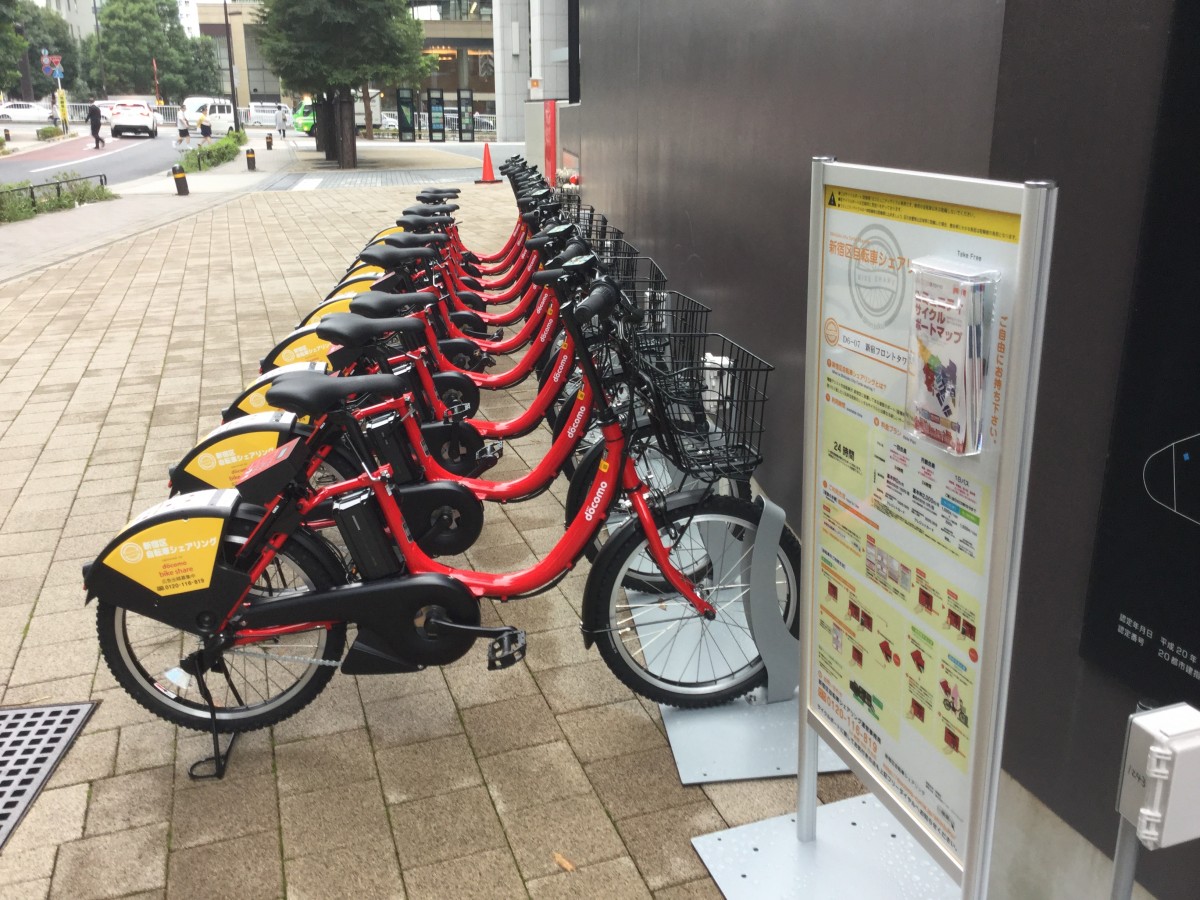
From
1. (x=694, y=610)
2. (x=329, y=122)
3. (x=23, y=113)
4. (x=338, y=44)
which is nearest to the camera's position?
(x=694, y=610)

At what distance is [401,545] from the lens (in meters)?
3.20

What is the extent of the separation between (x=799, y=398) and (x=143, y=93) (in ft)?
316

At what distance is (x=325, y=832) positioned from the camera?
115 inches

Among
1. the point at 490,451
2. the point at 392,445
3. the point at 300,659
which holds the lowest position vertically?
the point at 300,659

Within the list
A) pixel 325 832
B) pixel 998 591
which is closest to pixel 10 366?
pixel 325 832

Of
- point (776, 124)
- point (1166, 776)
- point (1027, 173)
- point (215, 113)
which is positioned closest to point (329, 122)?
point (215, 113)

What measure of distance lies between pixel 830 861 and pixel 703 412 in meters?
1.50

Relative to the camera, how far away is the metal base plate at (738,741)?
3.13 meters

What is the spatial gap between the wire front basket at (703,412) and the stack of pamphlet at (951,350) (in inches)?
47.4

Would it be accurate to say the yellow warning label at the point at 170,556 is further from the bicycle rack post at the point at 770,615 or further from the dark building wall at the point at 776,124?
the dark building wall at the point at 776,124

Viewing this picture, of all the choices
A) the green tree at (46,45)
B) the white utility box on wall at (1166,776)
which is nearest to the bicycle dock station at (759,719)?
the white utility box on wall at (1166,776)

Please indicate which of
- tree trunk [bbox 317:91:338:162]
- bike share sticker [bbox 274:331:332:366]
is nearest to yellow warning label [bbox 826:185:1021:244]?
bike share sticker [bbox 274:331:332:366]

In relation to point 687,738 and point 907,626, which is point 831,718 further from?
point 687,738

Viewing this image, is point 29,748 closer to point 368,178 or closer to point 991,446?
point 991,446
